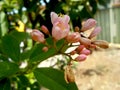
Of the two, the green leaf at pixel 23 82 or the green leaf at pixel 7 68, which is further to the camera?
the green leaf at pixel 23 82

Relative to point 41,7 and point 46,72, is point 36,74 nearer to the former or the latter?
point 46,72

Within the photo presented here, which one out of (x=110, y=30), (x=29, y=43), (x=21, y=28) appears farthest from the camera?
(x=110, y=30)

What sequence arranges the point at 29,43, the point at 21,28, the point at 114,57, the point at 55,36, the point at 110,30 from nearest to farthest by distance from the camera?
the point at 55,36 → the point at 21,28 → the point at 29,43 → the point at 114,57 → the point at 110,30

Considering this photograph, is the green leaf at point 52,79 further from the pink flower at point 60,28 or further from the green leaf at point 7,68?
the pink flower at point 60,28

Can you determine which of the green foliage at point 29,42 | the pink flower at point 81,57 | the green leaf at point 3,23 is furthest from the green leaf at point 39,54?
the green leaf at point 3,23

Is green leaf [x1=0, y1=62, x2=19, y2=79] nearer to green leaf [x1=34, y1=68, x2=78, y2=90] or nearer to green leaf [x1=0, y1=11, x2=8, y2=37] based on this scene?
green leaf [x1=34, y1=68, x2=78, y2=90]

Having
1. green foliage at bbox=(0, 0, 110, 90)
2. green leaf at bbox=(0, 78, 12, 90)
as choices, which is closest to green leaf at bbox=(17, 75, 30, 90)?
green foliage at bbox=(0, 0, 110, 90)

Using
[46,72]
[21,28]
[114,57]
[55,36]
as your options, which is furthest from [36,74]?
[114,57]
